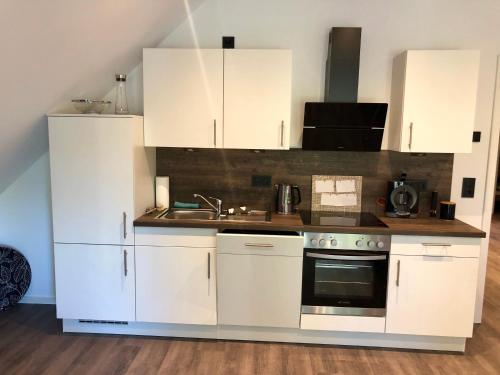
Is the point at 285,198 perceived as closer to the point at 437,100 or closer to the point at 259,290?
the point at 259,290

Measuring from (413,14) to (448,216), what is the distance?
1520mm

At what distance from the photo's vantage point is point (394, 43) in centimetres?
298

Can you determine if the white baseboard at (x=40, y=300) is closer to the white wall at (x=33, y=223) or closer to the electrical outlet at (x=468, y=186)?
the white wall at (x=33, y=223)

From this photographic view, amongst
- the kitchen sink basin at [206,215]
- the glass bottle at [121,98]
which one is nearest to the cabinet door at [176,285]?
the kitchen sink basin at [206,215]

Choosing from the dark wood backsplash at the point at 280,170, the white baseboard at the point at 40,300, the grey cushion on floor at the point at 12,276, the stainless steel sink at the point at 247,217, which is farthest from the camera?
the white baseboard at the point at 40,300

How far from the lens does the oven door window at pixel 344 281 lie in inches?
105

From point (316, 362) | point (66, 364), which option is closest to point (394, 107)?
point (316, 362)

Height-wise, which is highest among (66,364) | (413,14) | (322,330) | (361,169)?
(413,14)

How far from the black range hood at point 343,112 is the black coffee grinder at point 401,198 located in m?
0.37

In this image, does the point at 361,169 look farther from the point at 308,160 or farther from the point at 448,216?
the point at 448,216

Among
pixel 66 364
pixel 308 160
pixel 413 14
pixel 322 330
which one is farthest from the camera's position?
pixel 308 160

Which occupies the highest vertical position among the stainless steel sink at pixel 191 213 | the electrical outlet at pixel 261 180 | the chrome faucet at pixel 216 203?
the electrical outlet at pixel 261 180

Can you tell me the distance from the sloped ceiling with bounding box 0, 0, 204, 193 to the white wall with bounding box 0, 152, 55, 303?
0.10 metres

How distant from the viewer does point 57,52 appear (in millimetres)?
2076
